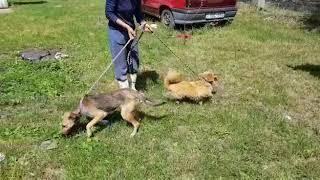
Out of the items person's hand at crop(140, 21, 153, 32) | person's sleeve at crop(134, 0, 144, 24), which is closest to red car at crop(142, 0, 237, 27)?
person's sleeve at crop(134, 0, 144, 24)

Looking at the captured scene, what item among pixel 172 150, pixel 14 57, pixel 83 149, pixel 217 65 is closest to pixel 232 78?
pixel 217 65

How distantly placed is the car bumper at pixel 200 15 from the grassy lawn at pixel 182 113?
47cm

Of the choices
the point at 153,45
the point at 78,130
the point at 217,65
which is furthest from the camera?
the point at 153,45

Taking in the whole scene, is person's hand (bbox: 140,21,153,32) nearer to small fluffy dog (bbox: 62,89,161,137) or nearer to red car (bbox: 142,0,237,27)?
small fluffy dog (bbox: 62,89,161,137)

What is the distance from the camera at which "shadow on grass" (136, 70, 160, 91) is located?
828cm

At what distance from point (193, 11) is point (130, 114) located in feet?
23.2

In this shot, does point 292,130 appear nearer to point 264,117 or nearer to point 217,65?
point 264,117

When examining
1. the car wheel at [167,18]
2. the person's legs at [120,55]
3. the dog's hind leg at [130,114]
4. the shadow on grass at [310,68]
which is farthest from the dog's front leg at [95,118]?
the car wheel at [167,18]

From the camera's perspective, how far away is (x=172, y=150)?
5926 millimetres

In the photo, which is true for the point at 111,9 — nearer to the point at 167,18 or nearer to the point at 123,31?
the point at 123,31

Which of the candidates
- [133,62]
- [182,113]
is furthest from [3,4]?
[182,113]

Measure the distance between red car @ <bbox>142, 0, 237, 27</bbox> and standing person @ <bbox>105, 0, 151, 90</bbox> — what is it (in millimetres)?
5599

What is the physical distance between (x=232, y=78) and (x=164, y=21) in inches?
205

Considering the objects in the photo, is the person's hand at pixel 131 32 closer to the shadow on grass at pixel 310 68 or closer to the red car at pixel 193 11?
the shadow on grass at pixel 310 68
